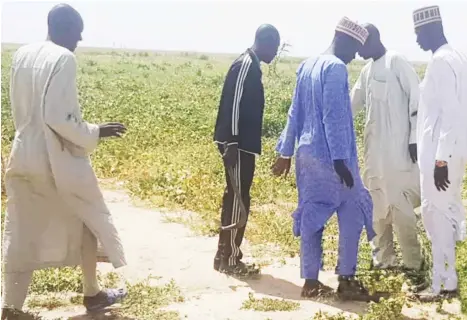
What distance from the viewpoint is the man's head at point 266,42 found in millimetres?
4473

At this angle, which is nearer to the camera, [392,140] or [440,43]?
[440,43]

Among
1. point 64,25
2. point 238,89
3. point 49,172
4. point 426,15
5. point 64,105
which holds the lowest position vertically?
point 49,172

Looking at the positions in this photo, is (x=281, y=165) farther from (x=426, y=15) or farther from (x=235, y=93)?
(x=426, y=15)

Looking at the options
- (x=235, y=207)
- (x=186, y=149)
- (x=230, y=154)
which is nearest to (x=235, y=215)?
(x=235, y=207)

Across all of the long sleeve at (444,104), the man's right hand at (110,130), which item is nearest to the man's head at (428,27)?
the long sleeve at (444,104)

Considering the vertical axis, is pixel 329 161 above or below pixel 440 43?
below

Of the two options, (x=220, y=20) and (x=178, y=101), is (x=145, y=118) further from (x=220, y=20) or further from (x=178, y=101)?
(x=220, y=20)

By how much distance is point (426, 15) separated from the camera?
4141 mm

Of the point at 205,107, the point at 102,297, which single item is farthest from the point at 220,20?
the point at 205,107

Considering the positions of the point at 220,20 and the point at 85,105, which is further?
the point at 85,105

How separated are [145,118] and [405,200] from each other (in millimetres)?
2616

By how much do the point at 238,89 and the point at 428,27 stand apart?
125 centimetres

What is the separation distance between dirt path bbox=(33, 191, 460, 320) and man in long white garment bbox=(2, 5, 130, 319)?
40 cm

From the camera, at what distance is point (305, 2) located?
4.09m
